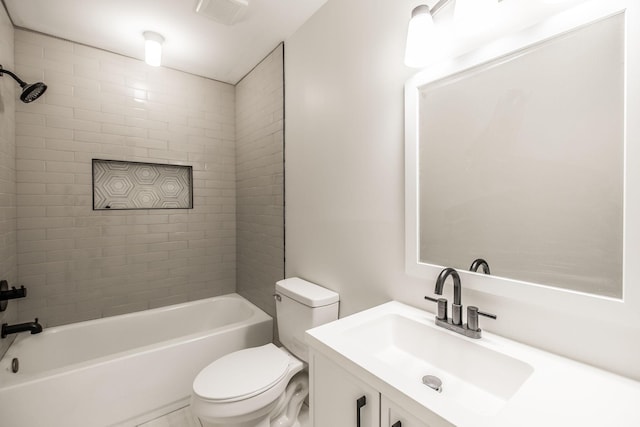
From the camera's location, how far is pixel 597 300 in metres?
0.78

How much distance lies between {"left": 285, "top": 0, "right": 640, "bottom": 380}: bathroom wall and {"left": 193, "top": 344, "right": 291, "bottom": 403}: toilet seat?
1.64 ft

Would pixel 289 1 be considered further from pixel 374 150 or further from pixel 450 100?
pixel 450 100

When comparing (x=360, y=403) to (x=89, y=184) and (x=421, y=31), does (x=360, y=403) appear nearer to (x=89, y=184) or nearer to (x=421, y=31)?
(x=421, y=31)

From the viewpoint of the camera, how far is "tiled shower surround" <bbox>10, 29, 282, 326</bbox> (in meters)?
1.99

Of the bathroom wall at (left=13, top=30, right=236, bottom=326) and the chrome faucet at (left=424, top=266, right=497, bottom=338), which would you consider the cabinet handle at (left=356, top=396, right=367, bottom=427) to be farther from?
the bathroom wall at (left=13, top=30, right=236, bottom=326)

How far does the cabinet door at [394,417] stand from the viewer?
2.29 feet

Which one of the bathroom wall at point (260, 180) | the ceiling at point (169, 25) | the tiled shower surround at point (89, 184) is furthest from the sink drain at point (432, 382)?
the tiled shower surround at point (89, 184)

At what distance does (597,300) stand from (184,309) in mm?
2723

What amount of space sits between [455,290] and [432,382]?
324 millimetres

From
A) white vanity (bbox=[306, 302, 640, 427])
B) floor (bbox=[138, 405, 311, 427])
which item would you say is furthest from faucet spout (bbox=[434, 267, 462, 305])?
floor (bbox=[138, 405, 311, 427])

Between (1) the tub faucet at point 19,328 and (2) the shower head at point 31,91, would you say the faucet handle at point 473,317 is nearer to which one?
(1) the tub faucet at point 19,328

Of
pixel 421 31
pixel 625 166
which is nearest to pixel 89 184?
pixel 421 31

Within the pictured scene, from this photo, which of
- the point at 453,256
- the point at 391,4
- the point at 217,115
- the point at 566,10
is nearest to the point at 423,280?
the point at 453,256

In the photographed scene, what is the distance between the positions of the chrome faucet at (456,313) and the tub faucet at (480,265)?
68mm
